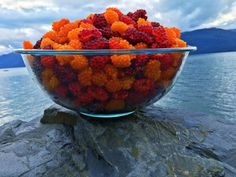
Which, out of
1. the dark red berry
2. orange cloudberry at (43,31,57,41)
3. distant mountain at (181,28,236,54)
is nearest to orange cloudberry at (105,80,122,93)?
the dark red berry

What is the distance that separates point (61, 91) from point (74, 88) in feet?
0.20

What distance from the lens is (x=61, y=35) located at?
0.79 m

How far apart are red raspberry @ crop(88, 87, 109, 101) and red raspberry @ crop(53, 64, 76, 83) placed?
0.18 feet

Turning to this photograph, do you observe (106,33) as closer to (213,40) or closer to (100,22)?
(100,22)

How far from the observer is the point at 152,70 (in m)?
0.71

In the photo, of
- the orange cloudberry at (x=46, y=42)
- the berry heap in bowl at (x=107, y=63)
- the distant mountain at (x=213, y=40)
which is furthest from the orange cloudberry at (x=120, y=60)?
the distant mountain at (x=213, y=40)

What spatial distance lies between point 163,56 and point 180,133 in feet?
1.03

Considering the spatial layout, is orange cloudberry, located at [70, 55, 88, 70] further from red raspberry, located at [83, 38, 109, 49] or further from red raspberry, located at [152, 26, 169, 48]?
red raspberry, located at [152, 26, 169, 48]

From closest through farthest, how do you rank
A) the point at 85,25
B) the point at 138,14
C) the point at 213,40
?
1. the point at 85,25
2. the point at 138,14
3. the point at 213,40

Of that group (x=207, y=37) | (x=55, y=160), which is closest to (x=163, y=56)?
(x=55, y=160)

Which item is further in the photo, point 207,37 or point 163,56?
point 207,37

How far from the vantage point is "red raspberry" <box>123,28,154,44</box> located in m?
0.72

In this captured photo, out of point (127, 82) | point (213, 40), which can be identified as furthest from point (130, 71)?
point (213, 40)

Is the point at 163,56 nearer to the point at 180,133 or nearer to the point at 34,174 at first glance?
the point at 180,133
